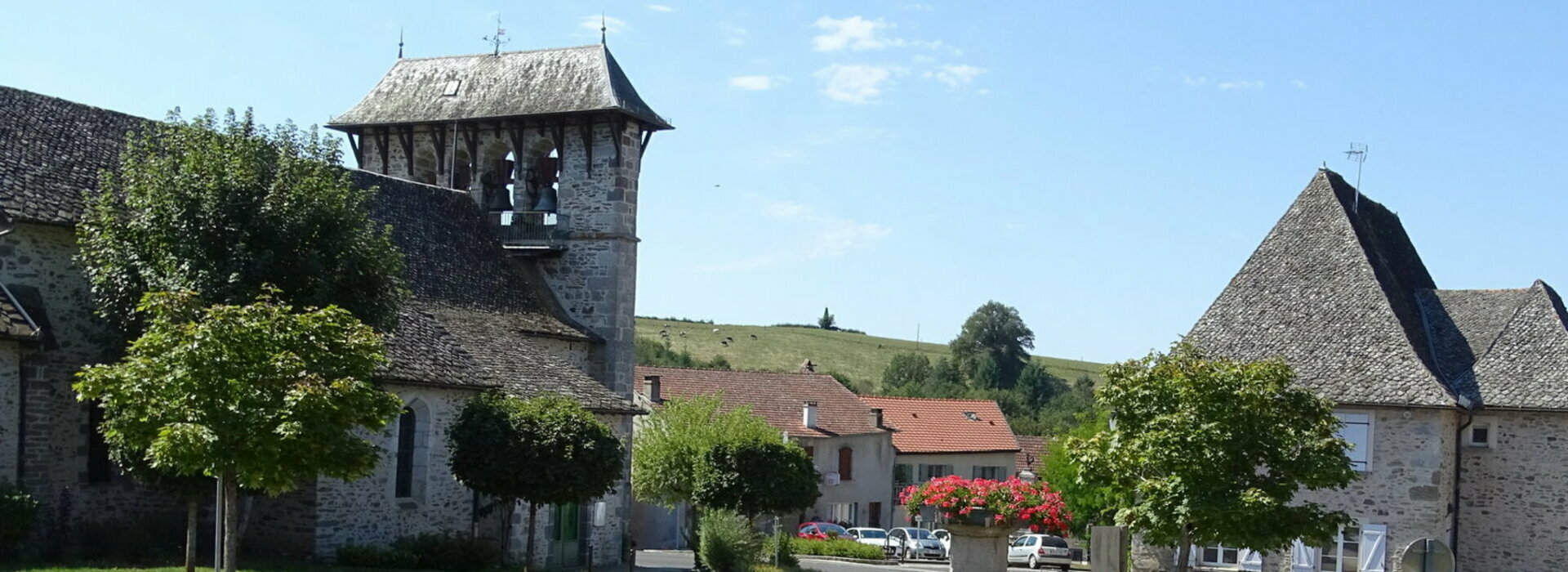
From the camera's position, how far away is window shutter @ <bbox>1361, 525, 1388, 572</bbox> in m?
31.6

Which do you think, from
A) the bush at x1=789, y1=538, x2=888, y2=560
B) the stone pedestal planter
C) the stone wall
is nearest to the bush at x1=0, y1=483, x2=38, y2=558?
the stone pedestal planter

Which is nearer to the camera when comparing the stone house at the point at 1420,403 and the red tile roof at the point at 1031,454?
the stone house at the point at 1420,403

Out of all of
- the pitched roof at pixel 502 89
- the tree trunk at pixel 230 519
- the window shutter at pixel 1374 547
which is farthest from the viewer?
the pitched roof at pixel 502 89

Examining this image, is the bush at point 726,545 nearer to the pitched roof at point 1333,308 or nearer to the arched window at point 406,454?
the arched window at point 406,454

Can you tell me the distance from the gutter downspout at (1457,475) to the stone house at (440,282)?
16.1 meters

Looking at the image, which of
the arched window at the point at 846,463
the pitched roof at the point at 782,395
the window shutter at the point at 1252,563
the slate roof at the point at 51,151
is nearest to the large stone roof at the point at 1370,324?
the window shutter at the point at 1252,563

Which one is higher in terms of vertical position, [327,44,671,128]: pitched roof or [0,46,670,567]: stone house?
[327,44,671,128]: pitched roof

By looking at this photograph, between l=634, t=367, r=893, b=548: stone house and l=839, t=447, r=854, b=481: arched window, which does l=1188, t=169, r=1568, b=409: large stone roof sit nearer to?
l=634, t=367, r=893, b=548: stone house

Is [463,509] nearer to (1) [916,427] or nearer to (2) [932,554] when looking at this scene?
(2) [932,554]

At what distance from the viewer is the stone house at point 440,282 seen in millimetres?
23797

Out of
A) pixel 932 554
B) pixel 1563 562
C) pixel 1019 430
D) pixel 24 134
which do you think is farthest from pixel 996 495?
pixel 1019 430

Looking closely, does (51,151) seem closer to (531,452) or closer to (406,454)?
(406,454)

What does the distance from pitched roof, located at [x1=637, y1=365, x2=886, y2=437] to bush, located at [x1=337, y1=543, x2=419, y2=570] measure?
2711cm

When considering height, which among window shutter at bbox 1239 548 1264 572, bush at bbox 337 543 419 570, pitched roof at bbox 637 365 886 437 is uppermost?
pitched roof at bbox 637 365 886 437
